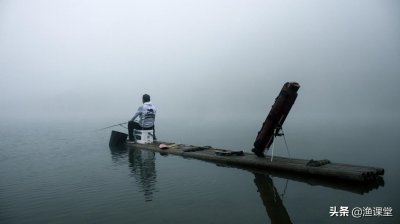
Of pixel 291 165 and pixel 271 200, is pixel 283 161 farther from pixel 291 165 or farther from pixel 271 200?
pixel 271 200

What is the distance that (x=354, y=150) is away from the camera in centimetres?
2281

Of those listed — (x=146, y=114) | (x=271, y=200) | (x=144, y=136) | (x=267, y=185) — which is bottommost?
(x=271, y=200)

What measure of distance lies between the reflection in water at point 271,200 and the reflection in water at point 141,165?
3894 millimetres

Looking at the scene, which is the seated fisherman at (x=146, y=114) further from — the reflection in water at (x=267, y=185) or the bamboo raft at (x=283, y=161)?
the bamboo raft at (x=283, y=161)

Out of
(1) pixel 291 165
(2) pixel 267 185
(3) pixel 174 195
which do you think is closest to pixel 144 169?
(3) pixel 174 195

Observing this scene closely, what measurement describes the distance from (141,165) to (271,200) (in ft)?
27.7

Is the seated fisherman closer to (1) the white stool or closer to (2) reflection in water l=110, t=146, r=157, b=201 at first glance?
(1) the white stool

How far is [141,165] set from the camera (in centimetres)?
1672

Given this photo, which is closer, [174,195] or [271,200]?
[271,200]

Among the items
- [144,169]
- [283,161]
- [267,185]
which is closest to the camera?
[267,185]

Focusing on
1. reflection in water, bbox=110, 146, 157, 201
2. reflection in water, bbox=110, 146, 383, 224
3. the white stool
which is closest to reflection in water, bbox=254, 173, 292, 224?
reflection in water, bbox=110, 146, 383, 224

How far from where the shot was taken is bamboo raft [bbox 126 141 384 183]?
35.0 ft

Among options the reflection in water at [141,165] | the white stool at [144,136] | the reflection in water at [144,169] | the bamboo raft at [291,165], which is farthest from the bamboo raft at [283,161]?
the white stool at [144,136]

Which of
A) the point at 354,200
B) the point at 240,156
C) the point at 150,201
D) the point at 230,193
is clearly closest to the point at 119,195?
the point at 150,201
